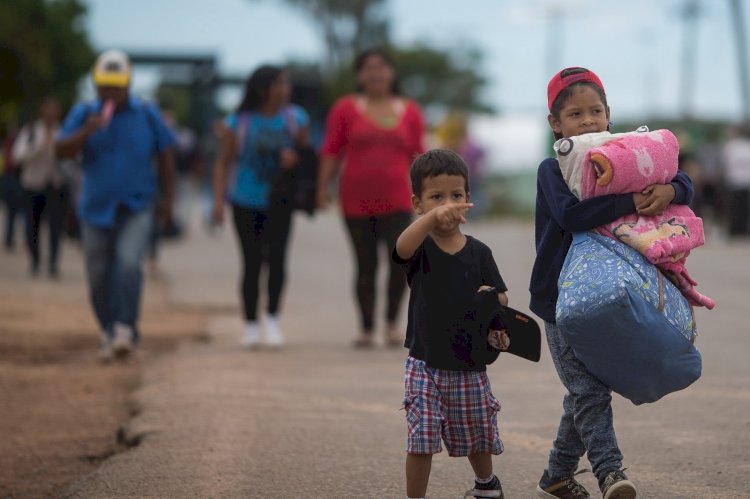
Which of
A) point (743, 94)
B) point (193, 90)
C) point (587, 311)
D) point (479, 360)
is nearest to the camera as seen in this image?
point (587, 311)

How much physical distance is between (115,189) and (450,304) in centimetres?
473

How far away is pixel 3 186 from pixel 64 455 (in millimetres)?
12546

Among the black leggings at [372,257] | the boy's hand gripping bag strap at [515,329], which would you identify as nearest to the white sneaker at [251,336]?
the black leggings at [372,257]

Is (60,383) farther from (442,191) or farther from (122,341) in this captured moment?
(442,191)

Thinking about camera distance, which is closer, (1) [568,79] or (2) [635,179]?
(2) [635,179]

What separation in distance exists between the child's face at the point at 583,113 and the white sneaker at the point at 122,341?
494 centimetres

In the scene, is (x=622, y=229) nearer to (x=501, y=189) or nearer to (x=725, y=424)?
(x=725, y=424)

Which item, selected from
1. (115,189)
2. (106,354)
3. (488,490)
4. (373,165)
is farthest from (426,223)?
(106,354)

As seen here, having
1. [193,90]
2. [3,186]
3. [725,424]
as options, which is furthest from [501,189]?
[725,424]

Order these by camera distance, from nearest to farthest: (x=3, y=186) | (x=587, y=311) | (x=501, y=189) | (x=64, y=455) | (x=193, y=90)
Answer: (x=587, y=311)
(x=64, y=455)
(x=3, y=186)
(x=193, y=90)
(x=501, y=189)

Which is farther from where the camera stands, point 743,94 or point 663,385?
point 743,94

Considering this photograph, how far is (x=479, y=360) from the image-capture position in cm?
439

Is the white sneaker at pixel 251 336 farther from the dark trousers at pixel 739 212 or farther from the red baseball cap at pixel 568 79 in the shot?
the dark trousers at pixel 739 212

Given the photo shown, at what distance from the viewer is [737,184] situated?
75.5 ft
